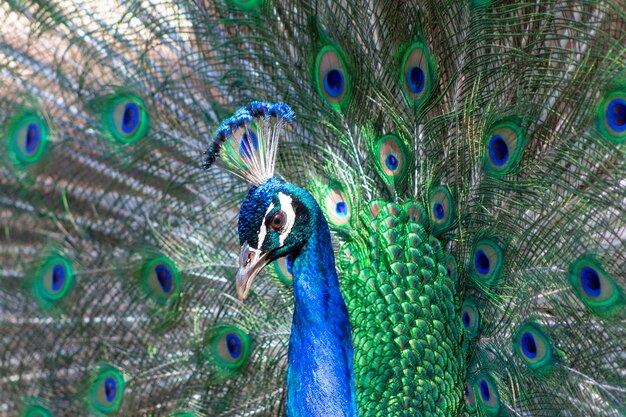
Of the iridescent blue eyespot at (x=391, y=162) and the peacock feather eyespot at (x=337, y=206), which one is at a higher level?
the iridescent blue eyespot at (x=391, y=162)

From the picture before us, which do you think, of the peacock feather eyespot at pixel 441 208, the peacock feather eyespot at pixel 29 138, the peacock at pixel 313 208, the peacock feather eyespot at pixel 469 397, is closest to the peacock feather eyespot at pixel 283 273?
the peacock at pixel 313 208

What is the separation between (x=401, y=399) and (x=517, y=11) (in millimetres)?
827

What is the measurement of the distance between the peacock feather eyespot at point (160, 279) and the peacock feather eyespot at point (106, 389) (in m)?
0.23

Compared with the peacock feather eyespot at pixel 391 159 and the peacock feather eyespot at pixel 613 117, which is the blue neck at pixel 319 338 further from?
the peacock feather eyespot at pixel 613 117

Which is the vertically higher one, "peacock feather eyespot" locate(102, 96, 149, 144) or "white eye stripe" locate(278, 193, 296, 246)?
"peacock feather eyespot" locate(102, 96, 149, 144)

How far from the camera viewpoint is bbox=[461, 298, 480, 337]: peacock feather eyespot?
1.85 metres

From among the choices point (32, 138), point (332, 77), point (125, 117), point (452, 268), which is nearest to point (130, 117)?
point (125, 117)

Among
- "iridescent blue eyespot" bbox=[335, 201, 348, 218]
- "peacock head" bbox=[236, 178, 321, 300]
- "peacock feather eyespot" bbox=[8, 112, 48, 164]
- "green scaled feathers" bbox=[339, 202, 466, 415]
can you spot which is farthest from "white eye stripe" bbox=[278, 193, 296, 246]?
"peacock feather eyespot" bbox=[8, 112, 48, 164]

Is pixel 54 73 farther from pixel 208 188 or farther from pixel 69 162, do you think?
pixel 208 188

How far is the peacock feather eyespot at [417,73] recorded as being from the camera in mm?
1872

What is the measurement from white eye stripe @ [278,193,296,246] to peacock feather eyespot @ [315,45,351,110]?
0.59m

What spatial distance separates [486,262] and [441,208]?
16cm

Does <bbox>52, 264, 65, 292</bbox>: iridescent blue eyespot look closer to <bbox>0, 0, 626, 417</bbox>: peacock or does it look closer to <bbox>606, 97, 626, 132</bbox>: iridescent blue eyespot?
<bbox>0, 0, 626, 417</bbox>: peacock

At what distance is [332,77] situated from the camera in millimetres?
1993
